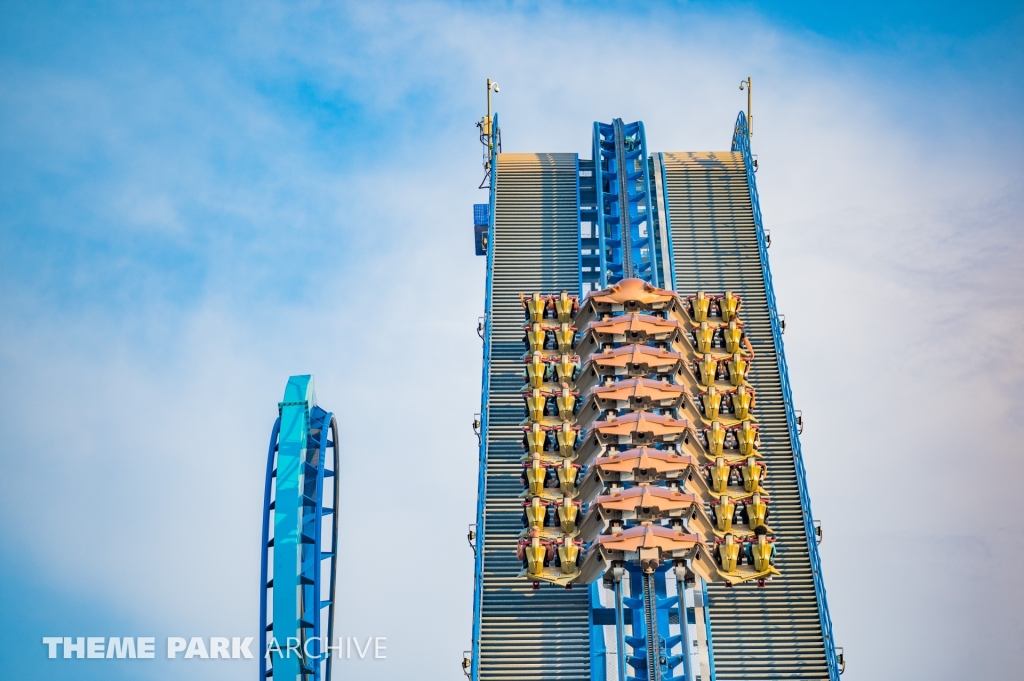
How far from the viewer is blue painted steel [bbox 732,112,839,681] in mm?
31692

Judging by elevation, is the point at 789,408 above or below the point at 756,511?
above

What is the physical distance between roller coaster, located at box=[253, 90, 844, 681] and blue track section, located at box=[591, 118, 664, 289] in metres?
0.95

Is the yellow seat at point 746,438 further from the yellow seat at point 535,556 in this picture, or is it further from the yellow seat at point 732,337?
the yellow seat at point 535,556

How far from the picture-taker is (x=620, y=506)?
2777 centimetres

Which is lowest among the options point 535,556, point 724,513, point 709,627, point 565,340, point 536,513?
point 709,627

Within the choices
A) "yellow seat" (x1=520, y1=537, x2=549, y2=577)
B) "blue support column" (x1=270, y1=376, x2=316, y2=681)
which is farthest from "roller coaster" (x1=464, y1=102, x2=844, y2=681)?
"blue support column" (x1=270, y1=376, x2=316, y2=681)

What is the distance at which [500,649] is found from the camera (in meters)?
31.8

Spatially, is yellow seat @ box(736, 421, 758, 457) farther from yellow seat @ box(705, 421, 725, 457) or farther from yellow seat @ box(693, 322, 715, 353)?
yellow seat @ box(693, 322, 715, 353)

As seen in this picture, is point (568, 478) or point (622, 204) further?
point (622, 204)

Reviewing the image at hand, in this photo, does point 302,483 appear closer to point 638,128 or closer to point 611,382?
point 611,382

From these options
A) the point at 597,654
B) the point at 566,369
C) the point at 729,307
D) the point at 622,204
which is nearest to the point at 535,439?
the point at 566,369

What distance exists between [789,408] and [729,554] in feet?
30.5

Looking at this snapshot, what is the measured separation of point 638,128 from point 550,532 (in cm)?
1892

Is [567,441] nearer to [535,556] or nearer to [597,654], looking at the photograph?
[535,556]
